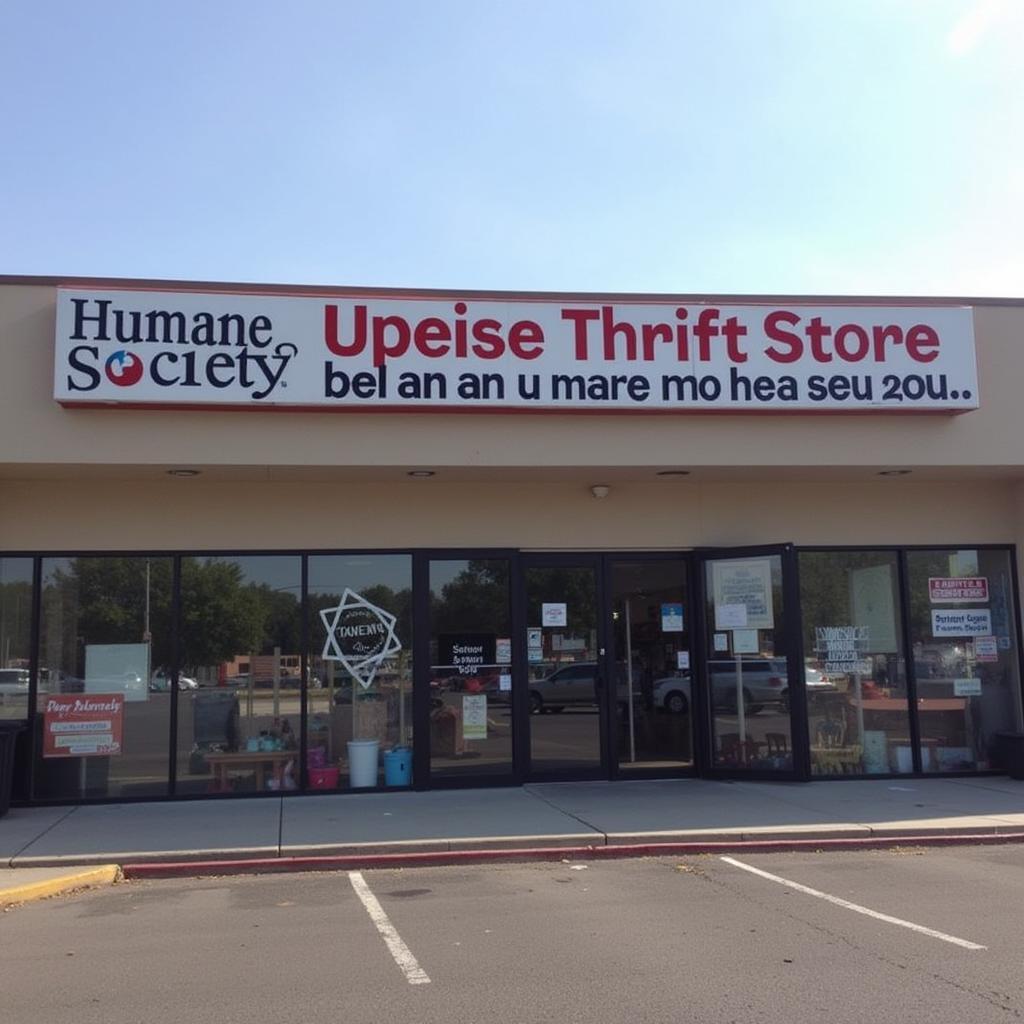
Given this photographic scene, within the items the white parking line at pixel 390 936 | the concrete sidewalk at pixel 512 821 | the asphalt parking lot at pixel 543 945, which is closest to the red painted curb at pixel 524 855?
the concrete sidewalk at pixel 512 821

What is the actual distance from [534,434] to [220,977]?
715 centimetres

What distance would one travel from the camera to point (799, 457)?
1259 cm

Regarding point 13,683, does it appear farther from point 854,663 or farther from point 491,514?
point 854,663

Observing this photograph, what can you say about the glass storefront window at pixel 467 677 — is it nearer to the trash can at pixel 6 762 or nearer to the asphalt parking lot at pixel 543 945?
the asphalt parking lot at pixel 543 945

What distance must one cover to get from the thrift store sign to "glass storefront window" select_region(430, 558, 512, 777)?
2585 millimetres

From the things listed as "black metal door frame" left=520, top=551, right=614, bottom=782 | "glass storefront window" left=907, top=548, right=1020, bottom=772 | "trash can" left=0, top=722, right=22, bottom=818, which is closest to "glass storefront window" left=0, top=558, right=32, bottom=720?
"trash can" left=0, top=722, right=22, bottom=818

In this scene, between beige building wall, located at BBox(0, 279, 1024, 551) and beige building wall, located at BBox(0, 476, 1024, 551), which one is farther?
beige building wall, located at BBox(0, 476, 1024, 551)

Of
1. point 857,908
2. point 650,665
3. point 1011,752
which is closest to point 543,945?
point 857,908

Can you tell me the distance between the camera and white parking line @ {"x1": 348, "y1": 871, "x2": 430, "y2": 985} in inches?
245

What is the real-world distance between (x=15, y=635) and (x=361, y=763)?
13.9 feet

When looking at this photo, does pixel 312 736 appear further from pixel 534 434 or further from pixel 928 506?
pixel 928 506

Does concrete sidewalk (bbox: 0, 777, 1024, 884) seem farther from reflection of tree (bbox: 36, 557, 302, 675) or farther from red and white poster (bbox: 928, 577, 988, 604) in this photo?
red and white poster (bbox: 928, 577, 988, 604)

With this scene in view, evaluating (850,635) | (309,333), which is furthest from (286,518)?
(850,635)

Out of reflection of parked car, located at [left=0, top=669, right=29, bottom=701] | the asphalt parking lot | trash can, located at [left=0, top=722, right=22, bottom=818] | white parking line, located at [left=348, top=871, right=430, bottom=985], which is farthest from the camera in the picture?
reflection of parked car, located at [left=0, top=669, right=29, bottom=701]
